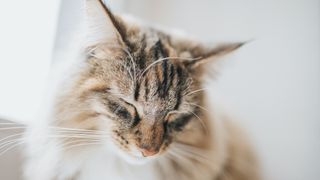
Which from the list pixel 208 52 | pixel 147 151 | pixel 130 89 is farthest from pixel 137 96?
pixel 208 52

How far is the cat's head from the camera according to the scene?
2.71 ft

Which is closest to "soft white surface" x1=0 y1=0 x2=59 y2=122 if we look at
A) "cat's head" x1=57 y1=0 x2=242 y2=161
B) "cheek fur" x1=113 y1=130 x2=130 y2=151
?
"cat's head" x1=57 y1=0 x2=242 y2=161

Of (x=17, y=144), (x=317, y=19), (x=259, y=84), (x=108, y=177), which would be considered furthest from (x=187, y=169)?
(x=317, y=19)

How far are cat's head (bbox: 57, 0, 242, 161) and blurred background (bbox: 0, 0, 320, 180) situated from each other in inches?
3.9

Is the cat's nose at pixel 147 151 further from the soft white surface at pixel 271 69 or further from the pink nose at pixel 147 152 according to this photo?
the soft white surface at pixel 271 69

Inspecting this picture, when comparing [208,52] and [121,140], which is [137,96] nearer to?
[121,140]

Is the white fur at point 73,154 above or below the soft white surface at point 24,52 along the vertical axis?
below

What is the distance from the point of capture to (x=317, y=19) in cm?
102

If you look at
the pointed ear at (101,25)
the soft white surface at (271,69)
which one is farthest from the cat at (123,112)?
the soft white surface at (271,69)

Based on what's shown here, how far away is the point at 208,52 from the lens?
3.03 ft

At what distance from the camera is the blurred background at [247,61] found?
0.89 metres

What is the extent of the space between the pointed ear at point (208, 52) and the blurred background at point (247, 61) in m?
0.04

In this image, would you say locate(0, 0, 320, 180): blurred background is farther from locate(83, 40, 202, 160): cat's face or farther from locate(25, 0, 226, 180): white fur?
locate(83, 40, 202, 160): cat's face

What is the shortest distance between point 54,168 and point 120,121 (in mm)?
190
